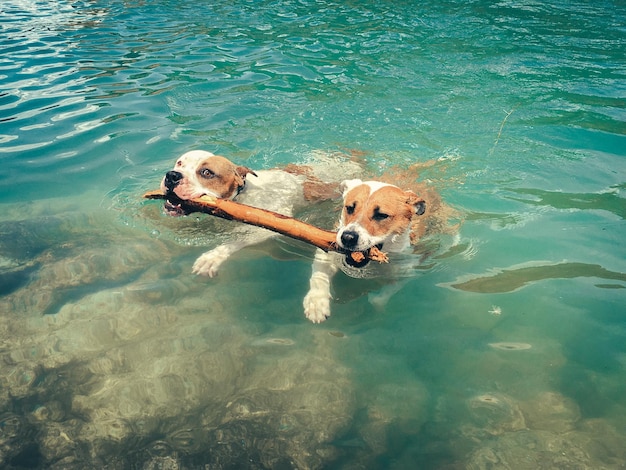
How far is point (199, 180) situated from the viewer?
226 inches

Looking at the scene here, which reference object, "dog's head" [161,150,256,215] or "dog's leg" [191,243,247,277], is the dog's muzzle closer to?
"dog's head" [161,150,256,215]

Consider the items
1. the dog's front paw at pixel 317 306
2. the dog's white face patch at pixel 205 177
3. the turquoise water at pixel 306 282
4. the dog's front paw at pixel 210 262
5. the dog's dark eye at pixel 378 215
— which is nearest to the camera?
the turquoise water at pixel 306 282

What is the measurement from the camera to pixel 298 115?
8961 mm

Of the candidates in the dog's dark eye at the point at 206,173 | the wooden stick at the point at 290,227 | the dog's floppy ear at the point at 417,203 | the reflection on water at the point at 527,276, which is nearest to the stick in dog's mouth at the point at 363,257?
the wooden stick at the point at 290,227

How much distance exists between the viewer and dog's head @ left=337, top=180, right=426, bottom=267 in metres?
4.70

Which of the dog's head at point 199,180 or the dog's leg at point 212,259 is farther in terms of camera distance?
the dog's head at point 199,180

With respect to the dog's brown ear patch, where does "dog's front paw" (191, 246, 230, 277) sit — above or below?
below

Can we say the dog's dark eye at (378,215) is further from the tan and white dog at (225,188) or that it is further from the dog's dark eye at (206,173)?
the dog's dark eye at (206,173)

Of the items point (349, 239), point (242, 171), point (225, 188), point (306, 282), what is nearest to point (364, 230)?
point (349, 239)

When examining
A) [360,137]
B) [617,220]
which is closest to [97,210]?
[360,137]

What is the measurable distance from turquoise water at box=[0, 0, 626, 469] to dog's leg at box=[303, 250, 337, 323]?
0.37 feet

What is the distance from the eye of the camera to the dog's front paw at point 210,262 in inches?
198

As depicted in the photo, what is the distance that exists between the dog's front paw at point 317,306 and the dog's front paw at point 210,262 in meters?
1.09

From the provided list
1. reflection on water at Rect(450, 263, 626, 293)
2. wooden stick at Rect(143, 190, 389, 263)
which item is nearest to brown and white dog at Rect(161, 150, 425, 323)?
wooden stick at Rect(143, 190, 389, 263)
